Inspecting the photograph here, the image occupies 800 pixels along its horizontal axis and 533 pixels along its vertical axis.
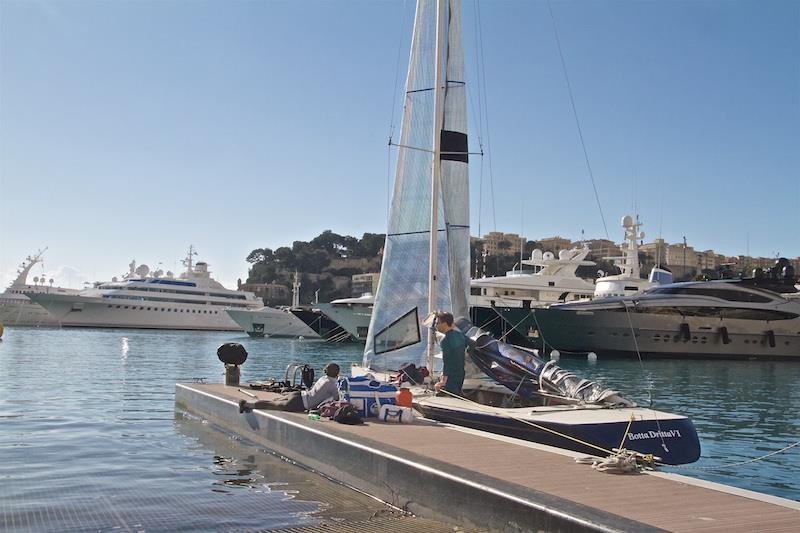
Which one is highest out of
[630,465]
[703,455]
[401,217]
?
[401,217]

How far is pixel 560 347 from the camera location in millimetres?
49906

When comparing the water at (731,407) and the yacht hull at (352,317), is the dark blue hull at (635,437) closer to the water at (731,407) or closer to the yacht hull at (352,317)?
the water at (731,407)

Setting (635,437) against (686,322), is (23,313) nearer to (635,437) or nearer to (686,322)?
(686,322)

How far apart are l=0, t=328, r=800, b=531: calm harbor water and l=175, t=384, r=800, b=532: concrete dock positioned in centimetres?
36

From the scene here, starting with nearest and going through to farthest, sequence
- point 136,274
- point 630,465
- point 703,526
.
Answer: point 703,526 < point 630,465 < point 136,274

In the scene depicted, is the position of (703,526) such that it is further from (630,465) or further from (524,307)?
(524,307)

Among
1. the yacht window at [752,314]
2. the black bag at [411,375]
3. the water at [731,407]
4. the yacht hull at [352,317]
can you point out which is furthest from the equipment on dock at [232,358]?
the yacht hull at [352,317]

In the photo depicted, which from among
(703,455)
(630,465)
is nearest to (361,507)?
(630,465)

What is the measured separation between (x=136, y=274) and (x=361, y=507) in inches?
4109

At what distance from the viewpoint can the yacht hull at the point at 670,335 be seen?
156 ft

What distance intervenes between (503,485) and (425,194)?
10622mm

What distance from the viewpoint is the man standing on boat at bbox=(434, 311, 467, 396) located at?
12117 millimetres

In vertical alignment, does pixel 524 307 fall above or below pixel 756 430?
above

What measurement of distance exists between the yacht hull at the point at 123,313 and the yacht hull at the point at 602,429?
9279 cm
